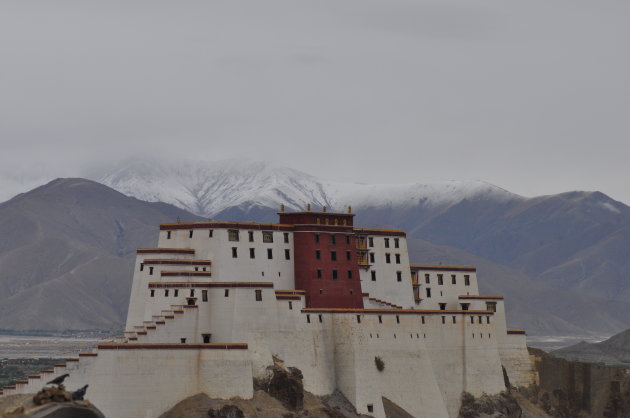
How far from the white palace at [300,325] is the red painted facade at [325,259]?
131 mm

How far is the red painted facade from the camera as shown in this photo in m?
128

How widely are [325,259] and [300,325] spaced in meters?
11.9

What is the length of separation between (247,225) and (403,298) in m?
20.8

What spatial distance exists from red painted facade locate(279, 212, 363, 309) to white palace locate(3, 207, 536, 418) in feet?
0.43

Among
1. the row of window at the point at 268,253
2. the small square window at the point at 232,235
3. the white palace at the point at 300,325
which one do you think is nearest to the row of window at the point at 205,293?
the white palace at the point at 300,325

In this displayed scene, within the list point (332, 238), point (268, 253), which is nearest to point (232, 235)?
point (268, 253)

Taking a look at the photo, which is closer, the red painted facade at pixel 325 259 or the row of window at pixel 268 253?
the row of window at pixel 268 253

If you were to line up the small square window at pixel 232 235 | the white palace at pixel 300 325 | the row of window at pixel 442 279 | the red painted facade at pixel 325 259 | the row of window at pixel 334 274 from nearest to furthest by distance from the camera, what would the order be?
the white palace at pixel 300 325
the small square window at pixel 232 235
the red painted facade at pixel 325 259
the row of window at pixel 334 274
the row of window at pixel 442 279

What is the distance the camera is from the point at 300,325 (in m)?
120

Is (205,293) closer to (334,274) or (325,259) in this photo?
(325,259)

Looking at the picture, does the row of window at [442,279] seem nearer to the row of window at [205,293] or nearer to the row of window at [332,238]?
the row of window at [332,238]

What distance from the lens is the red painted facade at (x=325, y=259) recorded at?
128 meters

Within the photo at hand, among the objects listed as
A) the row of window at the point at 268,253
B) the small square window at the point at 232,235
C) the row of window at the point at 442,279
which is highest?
the small square window at the point at 232,235

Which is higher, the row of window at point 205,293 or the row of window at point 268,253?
the row of window at point 268,253
